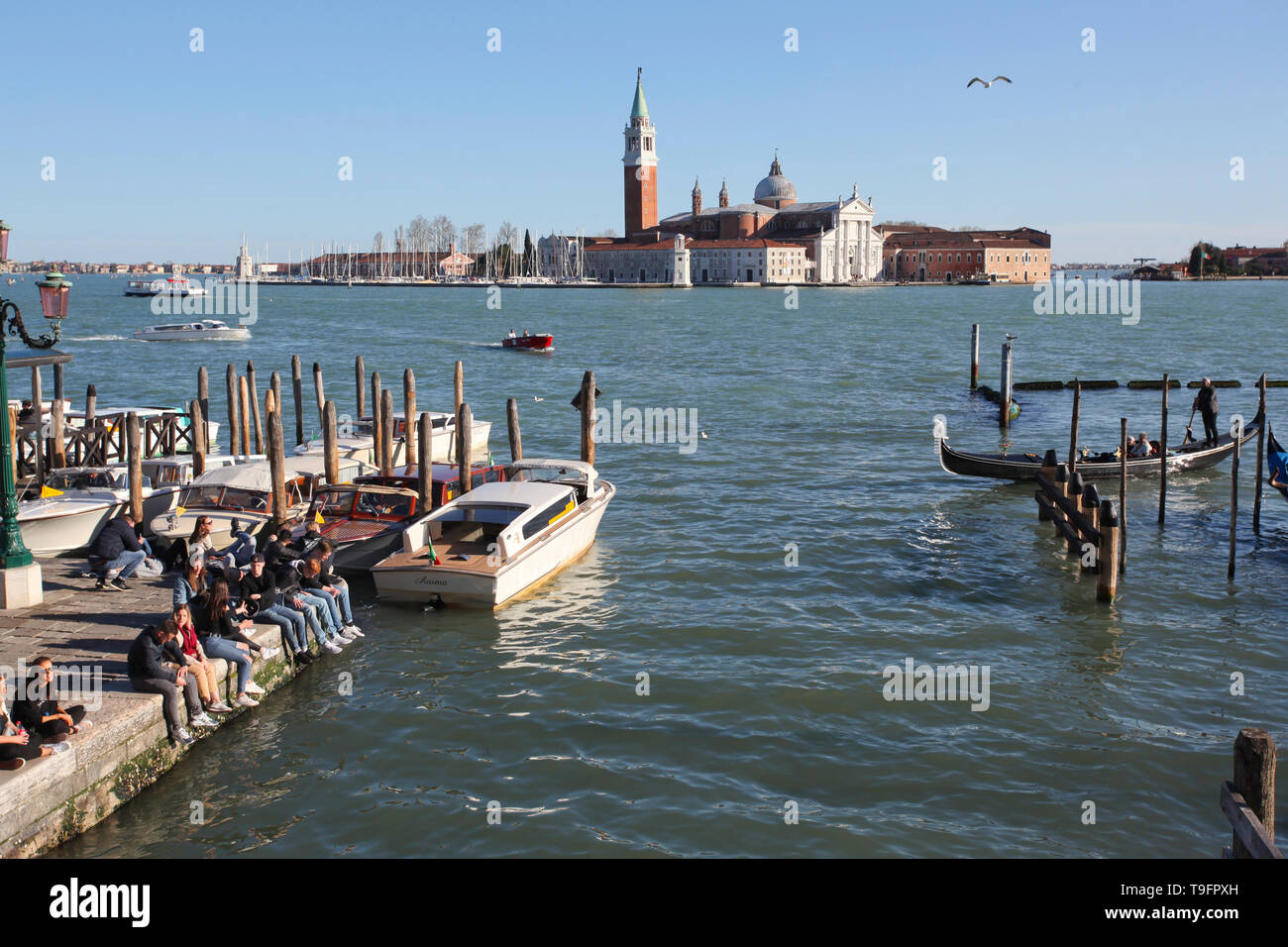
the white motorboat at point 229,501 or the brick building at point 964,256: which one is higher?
the brick building at point 964,256

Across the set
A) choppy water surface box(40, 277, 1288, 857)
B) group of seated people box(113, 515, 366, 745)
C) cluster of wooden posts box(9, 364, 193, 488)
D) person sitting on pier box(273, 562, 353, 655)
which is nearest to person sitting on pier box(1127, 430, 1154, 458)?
choppy water surface box(40, 277, 1288, 857)

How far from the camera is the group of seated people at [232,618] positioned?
30.5ft

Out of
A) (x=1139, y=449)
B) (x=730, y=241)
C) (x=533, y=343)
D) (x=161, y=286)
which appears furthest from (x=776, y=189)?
(x=1139, y=449)

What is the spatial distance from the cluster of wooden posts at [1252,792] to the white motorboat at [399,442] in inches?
627

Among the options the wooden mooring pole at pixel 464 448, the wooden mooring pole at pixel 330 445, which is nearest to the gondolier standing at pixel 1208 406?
the wooden mooring pole at pixel 464 448

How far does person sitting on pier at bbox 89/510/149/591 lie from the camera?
Answer: 40.7 feet

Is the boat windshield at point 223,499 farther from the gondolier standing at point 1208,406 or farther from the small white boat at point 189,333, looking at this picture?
the small white boat at point 189,333

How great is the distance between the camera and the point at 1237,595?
575 inches

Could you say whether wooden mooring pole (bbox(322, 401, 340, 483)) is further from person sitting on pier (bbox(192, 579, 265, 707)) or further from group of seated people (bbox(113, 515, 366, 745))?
person sitting on pier (bbox(192, 579, 265, 707))

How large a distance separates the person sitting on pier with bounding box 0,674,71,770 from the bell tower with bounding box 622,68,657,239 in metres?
164

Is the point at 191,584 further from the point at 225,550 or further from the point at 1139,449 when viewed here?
the point at 1139,449

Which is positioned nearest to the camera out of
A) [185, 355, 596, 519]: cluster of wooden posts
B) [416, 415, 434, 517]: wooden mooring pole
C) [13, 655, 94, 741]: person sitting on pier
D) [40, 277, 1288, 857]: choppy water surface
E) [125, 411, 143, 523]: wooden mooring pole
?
[13, 655, 94, 741]: person sitting on pier

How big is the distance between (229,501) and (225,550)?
70.5 inches
